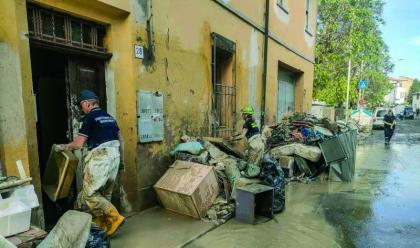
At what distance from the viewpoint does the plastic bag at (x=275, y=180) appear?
4.98m

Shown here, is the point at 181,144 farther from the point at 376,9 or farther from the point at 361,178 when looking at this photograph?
the point at 376,9

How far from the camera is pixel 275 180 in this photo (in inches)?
198

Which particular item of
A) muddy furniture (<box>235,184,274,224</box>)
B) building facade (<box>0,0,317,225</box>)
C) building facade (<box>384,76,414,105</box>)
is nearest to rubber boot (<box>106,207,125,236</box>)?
building facade (<box>0,0,317,225</box>)

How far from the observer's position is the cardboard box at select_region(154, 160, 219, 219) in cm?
448

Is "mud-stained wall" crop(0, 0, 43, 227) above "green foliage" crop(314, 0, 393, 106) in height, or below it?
below

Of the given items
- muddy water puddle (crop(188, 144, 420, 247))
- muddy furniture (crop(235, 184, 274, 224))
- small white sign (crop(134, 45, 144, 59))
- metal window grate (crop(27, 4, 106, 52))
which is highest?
metal window grate (crop(27, 4, 106, 52))

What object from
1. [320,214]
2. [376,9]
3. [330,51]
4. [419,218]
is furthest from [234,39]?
[376,9]

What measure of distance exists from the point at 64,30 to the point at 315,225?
14.7ft

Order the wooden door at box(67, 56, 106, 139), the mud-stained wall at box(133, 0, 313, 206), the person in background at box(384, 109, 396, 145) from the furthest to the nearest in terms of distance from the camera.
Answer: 1. the person in background at box(384, 109, 396, 145)
2. the mud-stained wall at box(133, 0, 313, 206)
3. the wooden door at box(67, 56, 106, 139)

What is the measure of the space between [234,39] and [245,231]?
4.79 meters

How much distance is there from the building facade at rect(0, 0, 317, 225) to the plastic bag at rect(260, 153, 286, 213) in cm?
161

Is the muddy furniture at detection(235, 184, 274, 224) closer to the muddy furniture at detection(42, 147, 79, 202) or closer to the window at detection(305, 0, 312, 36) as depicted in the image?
the muddy furniture at detection(42, 147, 79, 202)

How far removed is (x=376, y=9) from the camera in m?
23.4

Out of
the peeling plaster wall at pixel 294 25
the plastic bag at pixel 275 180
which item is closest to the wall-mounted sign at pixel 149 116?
the plastic bag at pixel 275 180
